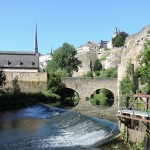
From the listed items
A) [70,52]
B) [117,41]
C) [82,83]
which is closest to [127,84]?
[82,83]

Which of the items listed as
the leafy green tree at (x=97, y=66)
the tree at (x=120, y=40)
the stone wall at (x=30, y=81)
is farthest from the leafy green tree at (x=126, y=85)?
the tree at (x=120, y=40)

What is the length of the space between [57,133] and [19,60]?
47.5 m

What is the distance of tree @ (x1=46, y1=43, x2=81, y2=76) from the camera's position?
276 feet

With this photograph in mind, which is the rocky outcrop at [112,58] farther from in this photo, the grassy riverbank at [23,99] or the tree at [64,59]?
the grassy riverbank at [23,99]

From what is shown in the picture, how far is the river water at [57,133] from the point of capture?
60.4 feet

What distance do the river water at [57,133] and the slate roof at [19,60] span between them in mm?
39485

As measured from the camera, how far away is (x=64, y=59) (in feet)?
278

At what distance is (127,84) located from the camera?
4869cm

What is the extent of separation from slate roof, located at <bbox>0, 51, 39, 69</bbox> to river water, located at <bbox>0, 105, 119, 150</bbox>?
39.5 m

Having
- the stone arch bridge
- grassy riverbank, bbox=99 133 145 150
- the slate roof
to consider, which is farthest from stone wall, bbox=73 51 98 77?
grassy riverbank, bbox=99 133 145 150

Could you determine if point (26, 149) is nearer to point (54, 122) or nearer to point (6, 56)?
point (54, 122)

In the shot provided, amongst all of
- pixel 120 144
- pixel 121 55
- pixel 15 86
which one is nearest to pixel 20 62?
pixel 15 86

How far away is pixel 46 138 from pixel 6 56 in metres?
50.6

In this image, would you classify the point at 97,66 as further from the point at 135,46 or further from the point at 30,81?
the point at 30,81
